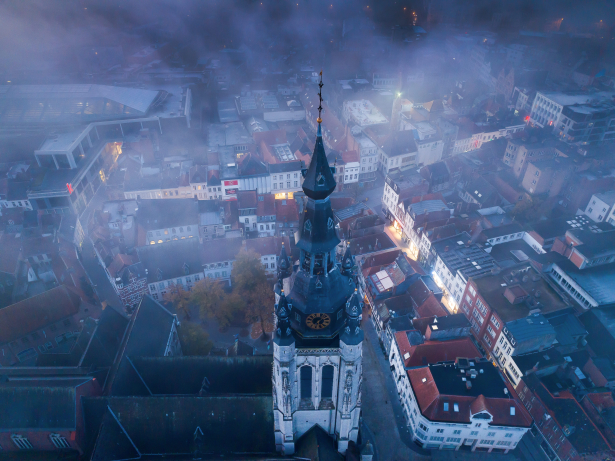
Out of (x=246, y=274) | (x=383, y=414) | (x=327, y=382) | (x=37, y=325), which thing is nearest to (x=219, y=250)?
(x=246, y=274)

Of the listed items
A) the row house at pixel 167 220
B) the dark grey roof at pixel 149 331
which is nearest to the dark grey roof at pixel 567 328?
the dark grey roof at pixel 149 331

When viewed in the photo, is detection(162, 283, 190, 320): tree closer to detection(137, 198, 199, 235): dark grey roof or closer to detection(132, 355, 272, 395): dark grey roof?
detection(137, 198, 199, 235): dark grey roof

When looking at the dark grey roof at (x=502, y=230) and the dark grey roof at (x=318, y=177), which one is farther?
the dark grey roof at (x=502, y=230)

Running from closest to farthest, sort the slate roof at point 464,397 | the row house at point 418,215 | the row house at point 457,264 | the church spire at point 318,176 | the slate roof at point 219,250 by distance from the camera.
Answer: the church spire at point 318,176 < the slate roof at point 464,397 < the row house at point 457,264 < the slate roof at point 219,250 < the row house at point 418,215

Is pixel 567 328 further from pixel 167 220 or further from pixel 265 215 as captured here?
pixel 167 220

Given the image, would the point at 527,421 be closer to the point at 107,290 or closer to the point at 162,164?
the point at 107,290

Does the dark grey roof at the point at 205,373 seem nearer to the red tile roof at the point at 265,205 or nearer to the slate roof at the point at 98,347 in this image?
the slate roof at the point at 98,347

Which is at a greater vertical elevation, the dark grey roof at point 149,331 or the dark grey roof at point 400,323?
the dark grey roof at point 149,331
